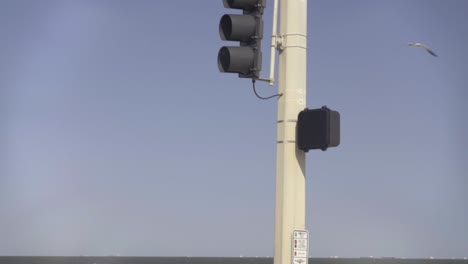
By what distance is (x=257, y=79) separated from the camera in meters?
6.68

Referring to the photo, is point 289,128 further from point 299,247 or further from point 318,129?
point 299,247

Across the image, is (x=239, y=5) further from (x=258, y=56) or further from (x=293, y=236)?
(x=293, y=236)

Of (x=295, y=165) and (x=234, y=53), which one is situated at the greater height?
(x=234, y=53)

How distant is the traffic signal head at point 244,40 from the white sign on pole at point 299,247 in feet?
4.48

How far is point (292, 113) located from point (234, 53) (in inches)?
29.4

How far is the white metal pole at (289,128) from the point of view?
6750 mm

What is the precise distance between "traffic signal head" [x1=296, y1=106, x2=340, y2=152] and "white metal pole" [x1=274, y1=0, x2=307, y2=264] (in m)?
0.14

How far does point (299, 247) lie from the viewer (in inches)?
263

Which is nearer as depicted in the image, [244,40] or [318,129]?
[318,129]

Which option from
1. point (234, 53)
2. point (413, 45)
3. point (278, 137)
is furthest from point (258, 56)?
point (413, 45)

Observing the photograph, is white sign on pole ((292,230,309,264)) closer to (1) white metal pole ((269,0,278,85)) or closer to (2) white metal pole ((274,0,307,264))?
(2) white metal pole ((274,0,307,264))

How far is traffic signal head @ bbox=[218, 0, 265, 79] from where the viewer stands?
6570 millimetres

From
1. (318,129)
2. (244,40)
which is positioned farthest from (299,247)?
(244,40)

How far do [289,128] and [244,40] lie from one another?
0.84 meters
